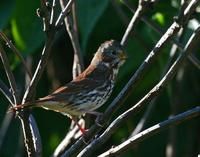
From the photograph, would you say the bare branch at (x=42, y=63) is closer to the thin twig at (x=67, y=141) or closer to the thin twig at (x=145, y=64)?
the thin twig at (x=145, y=64)

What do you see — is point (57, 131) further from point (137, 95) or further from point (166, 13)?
point (166, 13)

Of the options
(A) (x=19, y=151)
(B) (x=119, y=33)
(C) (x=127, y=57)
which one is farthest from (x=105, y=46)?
(A) (x=19, y=151)

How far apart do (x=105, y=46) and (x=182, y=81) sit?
100 cm

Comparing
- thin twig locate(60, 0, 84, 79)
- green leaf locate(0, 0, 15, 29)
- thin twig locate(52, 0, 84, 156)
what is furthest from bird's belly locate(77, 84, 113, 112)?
green leaf locate(0, 0, 15, 29)

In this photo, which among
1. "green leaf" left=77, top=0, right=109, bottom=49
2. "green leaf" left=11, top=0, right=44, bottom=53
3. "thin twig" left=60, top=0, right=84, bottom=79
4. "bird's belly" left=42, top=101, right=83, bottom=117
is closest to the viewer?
"thin twig" left=60, top=0, right=84, bottom=79

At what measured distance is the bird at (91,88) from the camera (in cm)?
456

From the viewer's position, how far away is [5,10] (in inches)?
191

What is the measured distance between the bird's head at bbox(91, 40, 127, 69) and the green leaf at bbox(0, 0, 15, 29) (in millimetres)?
658

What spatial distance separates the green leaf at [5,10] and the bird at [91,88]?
538 millimetres

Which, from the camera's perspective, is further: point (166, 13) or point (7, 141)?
point (7, 141)

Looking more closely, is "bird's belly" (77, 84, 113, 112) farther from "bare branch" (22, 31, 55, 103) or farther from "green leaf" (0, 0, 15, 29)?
"bare branch" (22, 31, 55, 103)

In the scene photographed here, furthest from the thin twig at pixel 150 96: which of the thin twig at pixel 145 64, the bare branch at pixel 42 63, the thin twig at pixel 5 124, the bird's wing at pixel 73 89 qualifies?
the thin twig at pixel 5 124

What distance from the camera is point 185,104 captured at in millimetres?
6039

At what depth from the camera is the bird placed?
456 cm
